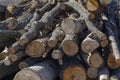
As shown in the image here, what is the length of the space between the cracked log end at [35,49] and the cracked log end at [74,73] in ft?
1.84

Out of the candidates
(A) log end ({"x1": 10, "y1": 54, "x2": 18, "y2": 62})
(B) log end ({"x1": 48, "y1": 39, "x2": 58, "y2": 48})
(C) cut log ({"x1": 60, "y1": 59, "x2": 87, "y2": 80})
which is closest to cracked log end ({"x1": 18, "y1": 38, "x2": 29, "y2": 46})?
(A) log end ({"x1": 10, "y1": 54, "x2": 18, "y2": 62})

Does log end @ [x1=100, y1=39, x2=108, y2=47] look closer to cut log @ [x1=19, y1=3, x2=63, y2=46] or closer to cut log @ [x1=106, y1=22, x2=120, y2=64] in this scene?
cut log @ [x1=106, y1=22, x2=120, y2=64]

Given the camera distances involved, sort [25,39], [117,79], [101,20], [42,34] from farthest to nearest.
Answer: [101,20], [42,34], [25,39], [117,79]

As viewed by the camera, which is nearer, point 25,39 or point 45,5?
point 25,39

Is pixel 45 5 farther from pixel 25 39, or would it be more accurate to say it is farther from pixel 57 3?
pixel 25 39

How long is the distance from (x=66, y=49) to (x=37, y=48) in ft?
1.66

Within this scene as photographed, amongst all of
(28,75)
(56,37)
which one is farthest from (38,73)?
(56,37)

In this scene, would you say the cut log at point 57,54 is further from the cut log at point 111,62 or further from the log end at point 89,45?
the cut log at point 111,62

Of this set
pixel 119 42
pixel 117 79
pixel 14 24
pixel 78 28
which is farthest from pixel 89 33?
pixel 14 24

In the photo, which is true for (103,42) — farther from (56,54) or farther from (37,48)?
(37,48)

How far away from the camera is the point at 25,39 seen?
5781mm

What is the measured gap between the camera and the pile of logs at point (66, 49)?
5.52m

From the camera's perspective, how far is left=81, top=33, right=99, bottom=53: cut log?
18.0 feet

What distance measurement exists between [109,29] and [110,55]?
2.83 feet
